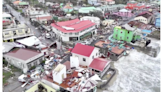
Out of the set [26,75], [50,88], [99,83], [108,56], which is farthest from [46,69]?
[108,56]

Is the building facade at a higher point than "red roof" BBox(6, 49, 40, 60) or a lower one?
higher

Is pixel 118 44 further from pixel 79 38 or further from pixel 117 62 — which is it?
pixel 79 38

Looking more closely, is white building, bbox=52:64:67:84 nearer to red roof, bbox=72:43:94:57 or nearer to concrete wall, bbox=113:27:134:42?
red roof, bbox=72:43:94:57

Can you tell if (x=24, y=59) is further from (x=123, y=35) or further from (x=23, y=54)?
(x=123, y=35)

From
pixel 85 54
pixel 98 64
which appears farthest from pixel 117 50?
pixel 85 54

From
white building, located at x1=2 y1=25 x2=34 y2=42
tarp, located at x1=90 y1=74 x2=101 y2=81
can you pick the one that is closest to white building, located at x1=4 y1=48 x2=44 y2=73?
tarp, located at x1=90 y1=74 x2=101 y2=81
